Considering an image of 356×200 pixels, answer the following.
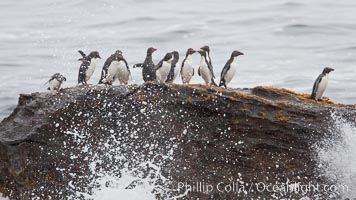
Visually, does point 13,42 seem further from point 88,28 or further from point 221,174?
point 221,174

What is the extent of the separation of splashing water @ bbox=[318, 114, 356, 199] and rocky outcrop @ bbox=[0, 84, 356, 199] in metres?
0.16

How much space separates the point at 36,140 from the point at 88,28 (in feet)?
132

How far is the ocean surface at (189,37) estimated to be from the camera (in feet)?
114

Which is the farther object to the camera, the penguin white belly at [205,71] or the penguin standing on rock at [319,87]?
the penguin white belly at [205,71]

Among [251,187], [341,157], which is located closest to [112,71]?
[251,187]

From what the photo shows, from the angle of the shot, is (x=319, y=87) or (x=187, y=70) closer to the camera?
(x=319, y=87)

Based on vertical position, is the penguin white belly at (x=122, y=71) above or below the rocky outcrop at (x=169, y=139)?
above

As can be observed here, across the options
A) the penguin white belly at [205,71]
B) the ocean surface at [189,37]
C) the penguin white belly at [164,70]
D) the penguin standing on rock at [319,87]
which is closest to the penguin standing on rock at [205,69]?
the penguin white belly at [205,71]

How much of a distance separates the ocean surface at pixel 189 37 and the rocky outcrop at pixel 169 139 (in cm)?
1283

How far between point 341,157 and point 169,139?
9.89 feet

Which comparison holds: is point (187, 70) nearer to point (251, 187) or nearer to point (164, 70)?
point (164, 70)

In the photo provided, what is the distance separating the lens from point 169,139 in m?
13.9

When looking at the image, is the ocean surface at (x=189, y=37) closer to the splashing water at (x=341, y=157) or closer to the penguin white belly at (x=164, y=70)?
the penguin white belly at (x=164, y=70)

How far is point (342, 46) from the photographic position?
4228 centimetres
